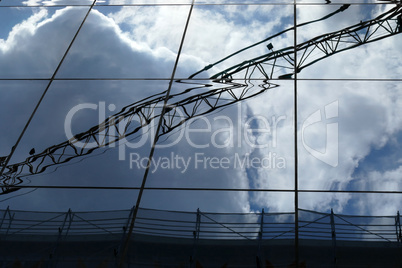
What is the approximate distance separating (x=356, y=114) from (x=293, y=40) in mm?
2726

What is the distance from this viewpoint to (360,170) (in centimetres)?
835

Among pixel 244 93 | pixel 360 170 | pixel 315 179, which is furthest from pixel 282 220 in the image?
pixel 244 93

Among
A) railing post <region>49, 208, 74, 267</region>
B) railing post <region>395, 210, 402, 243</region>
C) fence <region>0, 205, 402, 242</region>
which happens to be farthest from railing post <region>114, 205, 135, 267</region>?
railing post <region>395, 210, 402, 243</region>

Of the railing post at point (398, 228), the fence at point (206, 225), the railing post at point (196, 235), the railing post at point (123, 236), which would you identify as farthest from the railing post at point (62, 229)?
the railing post at point (398, 228)

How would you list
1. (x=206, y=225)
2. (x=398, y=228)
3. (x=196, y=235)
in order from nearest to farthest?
(x=398, y=228) < (x=196, y=235) < (x=206, y=225)

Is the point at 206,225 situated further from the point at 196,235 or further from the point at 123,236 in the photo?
the point at 123,236

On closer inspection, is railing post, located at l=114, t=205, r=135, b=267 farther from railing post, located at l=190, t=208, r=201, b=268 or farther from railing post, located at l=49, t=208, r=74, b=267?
railing post, located at l=190, t=208, r=201, b=268

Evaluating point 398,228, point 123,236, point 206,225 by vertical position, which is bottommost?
point 123,236

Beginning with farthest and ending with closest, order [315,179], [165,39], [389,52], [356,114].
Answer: [165,39]
[389,52]
[356,114]
[315,179]

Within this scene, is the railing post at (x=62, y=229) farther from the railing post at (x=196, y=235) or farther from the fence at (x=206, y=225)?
the railing post at (x=196, y=235)

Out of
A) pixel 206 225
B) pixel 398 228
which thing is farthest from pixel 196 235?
pixel 398 228

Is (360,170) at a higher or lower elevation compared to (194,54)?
lower

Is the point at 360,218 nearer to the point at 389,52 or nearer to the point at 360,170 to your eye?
the point at 360,170

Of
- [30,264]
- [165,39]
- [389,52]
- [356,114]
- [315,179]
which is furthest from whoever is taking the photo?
[165,39]
